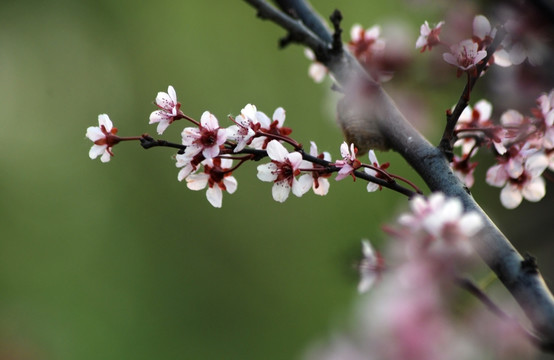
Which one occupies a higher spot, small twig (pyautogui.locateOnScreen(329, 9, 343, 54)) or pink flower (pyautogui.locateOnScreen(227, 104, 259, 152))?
small twig (pyautogui.locateOnScreen(329, 9, 343, 54))

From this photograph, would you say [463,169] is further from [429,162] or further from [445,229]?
[445,229]

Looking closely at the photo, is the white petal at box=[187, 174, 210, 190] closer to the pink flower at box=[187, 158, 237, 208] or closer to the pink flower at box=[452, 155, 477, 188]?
the pink flower at box=[187, 158, 237, 208]

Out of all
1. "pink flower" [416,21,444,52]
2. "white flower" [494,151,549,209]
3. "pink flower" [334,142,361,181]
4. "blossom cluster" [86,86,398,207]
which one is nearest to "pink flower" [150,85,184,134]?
"blossom cluster" [86,86,398,207]

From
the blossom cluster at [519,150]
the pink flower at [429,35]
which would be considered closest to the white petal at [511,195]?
the blossom cluster at [519,150]

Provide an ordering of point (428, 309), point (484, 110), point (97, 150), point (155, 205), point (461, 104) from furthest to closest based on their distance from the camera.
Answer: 1. point (155, 205)
2. point (484, 110)
3. point (97, 150)
4. point (461, 104)
5. point (428, 309)

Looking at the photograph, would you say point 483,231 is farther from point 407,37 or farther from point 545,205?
point 545,205

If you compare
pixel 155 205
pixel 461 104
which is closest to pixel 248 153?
pixel 461 104

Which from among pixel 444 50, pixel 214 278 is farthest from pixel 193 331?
pixel 444 50
